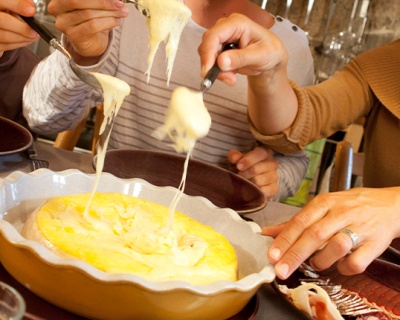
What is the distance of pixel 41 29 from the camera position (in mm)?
967

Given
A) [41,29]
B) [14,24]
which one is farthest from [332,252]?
[14,24]

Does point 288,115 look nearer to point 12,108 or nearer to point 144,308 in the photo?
point 12,108

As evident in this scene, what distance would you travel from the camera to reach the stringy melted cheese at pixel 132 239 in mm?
628

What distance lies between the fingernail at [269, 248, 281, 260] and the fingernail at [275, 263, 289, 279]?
0.04 ft

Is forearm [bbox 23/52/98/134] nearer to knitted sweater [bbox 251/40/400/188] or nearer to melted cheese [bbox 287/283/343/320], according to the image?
knitted sweater [bbox 251/40/400/188]

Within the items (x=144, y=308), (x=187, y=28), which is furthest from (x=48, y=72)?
(x=144, y=308)

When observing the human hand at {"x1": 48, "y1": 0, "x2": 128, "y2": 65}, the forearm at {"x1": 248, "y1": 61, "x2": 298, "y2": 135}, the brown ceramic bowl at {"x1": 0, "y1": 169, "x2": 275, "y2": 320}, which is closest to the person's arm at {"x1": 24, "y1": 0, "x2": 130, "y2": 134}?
the human hand at {"x1": 48, "y1": 0, "x2": 128, "y2": 65}

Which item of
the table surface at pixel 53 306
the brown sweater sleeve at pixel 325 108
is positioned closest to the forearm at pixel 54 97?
the table surface at pixel 53 306

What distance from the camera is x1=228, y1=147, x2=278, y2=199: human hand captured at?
1.39 metres

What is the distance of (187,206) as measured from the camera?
0.91 metres

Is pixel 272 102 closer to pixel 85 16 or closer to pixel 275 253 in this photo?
pixel 85 16

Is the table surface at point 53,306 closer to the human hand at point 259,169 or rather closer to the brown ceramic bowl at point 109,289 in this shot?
the brown ceramic bowl at point 109,289

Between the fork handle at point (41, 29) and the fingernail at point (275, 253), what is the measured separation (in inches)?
19.8

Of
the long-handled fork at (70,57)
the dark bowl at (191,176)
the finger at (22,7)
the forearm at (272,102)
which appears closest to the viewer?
the long-handled fork at (70,57)
